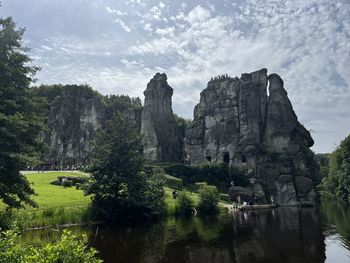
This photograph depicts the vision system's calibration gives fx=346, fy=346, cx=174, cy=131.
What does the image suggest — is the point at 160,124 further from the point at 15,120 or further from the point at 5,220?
the point at 5,220

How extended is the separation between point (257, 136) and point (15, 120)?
3505 inches

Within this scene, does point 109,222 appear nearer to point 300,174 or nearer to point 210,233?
point 210,233

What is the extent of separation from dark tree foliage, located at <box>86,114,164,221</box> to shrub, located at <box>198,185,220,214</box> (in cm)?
874

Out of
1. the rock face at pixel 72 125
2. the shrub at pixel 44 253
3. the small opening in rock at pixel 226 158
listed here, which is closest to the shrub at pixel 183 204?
the shrub at pixel 44 253

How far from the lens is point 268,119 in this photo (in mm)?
108312

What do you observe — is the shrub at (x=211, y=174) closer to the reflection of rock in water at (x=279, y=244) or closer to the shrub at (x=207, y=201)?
the shrub at (x=207, y=201)

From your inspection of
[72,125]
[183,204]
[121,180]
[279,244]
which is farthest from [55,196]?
[72,125]

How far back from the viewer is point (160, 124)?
125m

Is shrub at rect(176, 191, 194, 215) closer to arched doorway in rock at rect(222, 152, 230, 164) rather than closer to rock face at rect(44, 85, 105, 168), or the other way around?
arched doorway in rock at rect(222, 152, 230, 164)

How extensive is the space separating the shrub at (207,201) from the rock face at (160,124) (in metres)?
58.4

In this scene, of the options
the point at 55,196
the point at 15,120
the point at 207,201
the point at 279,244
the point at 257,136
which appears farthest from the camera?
the point at 257,136

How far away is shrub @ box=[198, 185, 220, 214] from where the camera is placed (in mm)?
58594

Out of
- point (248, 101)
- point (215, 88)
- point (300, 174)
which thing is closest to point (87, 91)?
point (215, 88)

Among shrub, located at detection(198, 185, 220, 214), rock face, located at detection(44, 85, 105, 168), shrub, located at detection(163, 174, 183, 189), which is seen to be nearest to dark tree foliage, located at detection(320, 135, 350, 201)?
shrub, located at detection(198, 185, 220, 214)
